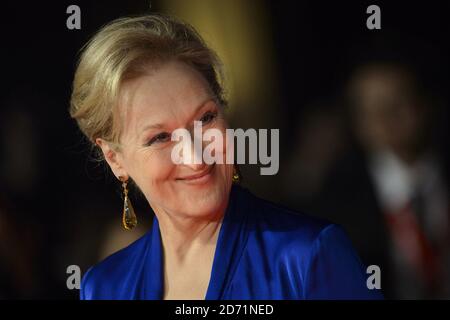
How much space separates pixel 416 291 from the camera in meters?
1.84

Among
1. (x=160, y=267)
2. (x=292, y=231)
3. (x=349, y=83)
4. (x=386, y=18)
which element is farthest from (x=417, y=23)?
(x=160, y=267)

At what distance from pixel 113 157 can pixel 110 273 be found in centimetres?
28

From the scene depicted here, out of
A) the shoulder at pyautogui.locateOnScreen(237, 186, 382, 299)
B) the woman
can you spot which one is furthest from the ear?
the shoulder at pyautogui.locateOnScreen(237, 186, 382, 299)

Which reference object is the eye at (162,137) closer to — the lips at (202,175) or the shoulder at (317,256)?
the lips at (202,175)

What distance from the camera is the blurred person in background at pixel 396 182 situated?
6.05ft

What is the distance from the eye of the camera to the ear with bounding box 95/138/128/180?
1.49m

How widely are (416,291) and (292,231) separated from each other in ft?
2.09

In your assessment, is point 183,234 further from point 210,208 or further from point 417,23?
point 417,23

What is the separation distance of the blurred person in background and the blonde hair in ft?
1.84

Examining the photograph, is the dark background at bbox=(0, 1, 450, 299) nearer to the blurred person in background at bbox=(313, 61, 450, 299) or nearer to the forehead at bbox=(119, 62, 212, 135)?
the blurred person in background at bbox=(313, 61, 450, 299)

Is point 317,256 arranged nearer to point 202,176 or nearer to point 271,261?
point 271,261

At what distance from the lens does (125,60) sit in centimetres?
135

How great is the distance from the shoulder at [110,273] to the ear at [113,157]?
0.17 meters

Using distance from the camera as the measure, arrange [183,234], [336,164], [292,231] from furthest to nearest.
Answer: [336,164]
[183,234]
[292,231]
